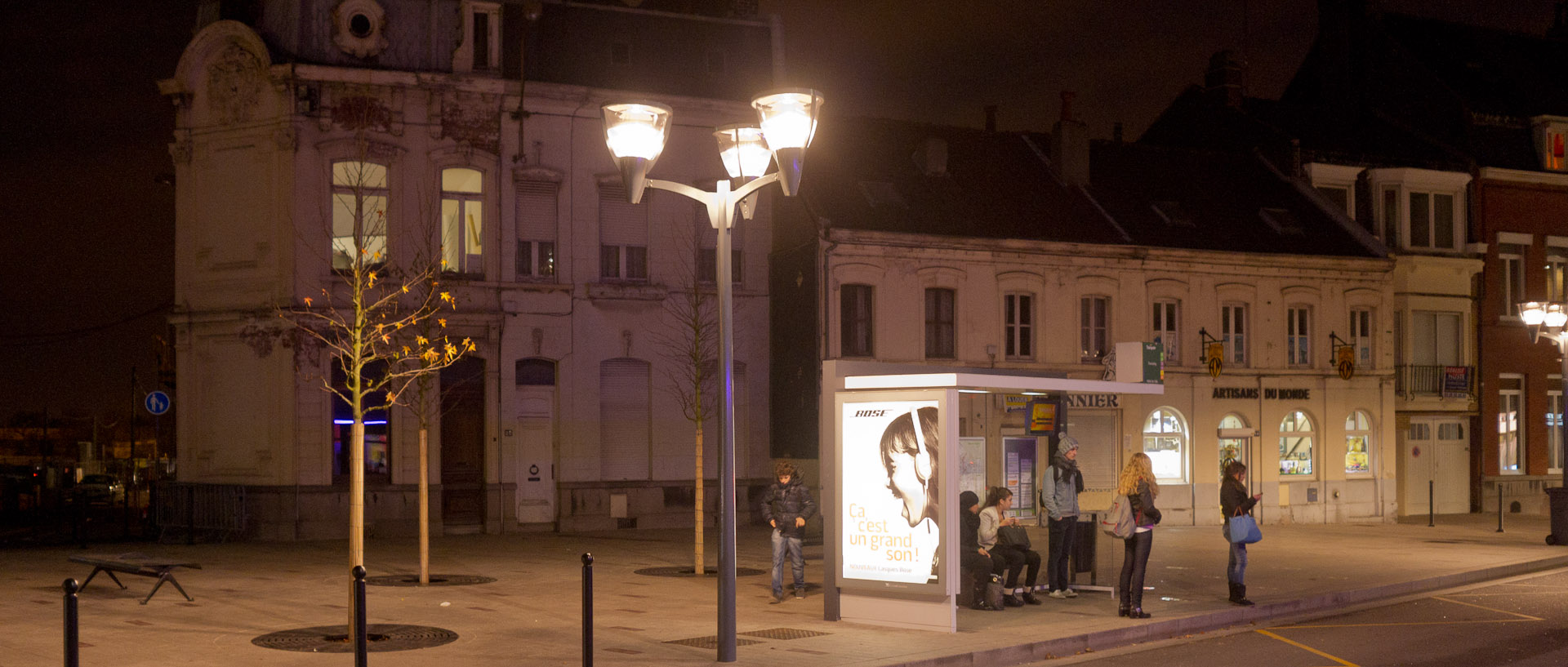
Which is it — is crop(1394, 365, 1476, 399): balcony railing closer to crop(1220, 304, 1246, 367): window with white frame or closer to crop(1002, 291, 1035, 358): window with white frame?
crop(1220, 304, 1246, 367): window with white frame

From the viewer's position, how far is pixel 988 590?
15.2 meters

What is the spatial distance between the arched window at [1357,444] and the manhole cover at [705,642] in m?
25.5

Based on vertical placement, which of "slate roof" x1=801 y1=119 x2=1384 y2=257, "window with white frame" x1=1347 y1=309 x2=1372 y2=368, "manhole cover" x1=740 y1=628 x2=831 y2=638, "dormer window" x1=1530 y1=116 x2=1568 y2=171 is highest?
"dormer window" x1=1530 y1=116 x2=1568 y2=171

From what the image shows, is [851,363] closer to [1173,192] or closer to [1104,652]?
[1104,652]

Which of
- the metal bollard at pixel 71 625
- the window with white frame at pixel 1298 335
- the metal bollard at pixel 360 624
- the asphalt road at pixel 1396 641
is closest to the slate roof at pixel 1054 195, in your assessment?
the window with white frame at pixel 1298 335

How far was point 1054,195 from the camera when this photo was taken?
3341cm

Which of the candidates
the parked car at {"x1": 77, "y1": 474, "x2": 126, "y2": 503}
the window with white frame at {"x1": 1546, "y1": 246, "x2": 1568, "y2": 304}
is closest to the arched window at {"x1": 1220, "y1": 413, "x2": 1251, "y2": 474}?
the window with white frame at {"x1": 1546, "y1": 246, "x2": 1568, "y2": 304}

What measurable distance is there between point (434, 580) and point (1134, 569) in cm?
887

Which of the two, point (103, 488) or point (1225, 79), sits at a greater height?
point (1225, 79)

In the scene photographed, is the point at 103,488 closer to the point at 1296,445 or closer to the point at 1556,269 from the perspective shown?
the point at 1296,445

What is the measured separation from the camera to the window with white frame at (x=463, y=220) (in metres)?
27.4

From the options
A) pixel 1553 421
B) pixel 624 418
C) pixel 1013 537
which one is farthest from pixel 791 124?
pixel 1553 421

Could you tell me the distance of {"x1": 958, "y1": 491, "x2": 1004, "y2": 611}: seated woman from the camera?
14891 millimetres

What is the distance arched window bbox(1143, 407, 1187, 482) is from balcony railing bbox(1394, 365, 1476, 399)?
6508mm
